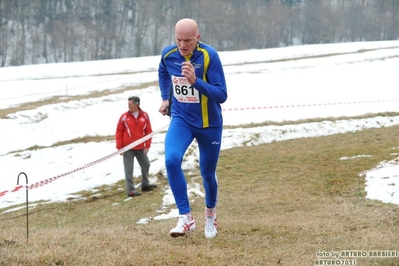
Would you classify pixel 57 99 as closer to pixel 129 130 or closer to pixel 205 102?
pixel 129 130

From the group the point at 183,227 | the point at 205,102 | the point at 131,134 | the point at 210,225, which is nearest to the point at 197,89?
the point at 205,102

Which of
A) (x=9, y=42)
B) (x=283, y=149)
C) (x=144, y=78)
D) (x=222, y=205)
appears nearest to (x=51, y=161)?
(x=283, y=149)

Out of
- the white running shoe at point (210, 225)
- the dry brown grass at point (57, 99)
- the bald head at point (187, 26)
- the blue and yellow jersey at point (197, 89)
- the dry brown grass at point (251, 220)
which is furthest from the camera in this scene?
the dry brown grass at point (57, 99)

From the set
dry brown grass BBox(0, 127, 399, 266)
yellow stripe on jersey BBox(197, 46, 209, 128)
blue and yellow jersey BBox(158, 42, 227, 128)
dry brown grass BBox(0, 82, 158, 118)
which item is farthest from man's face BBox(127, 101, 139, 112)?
dry brown grass BBox(0, 82, 158, 118)

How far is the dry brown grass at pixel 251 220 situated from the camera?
205 inches

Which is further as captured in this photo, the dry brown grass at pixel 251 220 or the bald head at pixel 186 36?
the bald head at pixel 186 36

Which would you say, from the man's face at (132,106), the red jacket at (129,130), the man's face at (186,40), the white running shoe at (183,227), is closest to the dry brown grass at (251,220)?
the white running shoe at (183,227)

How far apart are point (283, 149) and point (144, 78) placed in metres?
23.3

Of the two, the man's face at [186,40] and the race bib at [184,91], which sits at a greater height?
the man's face at [186,40]

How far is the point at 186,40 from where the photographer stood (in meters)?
5.96

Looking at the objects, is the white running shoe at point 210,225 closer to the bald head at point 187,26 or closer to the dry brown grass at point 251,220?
the dry brown grass at point 251,220

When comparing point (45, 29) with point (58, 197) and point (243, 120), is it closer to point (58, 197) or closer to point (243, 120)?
point (243, 120)

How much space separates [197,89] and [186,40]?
0.52 m

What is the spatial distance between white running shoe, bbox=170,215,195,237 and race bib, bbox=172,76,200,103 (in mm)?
1246
